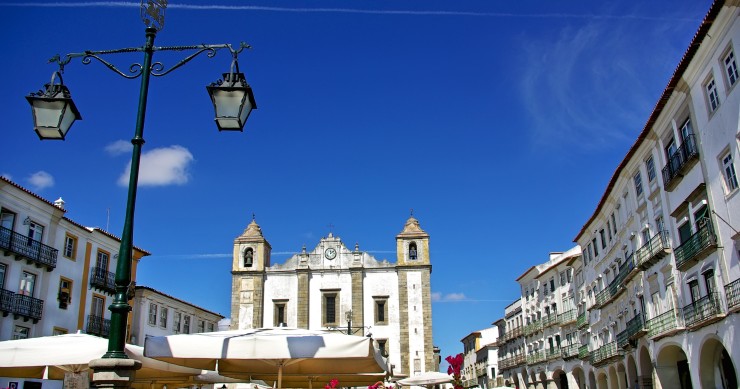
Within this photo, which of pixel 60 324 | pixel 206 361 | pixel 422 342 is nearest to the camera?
pixel 206 361

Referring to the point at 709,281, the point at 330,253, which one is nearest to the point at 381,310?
the point at 330,253

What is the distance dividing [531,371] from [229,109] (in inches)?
1944

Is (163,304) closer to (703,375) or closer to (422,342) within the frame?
(422,342)

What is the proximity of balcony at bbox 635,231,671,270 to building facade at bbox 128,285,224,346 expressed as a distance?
26718 millimetres

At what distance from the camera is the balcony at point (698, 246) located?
17.7 m

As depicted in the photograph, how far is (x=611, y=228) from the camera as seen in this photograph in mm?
30375

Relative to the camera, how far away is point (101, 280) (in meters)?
32.3

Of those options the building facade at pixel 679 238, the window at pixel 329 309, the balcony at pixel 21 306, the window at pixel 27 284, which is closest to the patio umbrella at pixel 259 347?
the building facade at pixel 679 238

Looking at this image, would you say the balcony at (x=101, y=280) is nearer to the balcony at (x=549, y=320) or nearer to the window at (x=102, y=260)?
the window at (x=102, y=260)

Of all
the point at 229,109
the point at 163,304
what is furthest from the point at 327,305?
the point at 229,109

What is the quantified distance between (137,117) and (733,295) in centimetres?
1566

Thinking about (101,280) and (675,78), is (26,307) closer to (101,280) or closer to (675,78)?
(101,280)

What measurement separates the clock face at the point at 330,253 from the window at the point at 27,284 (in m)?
27.3

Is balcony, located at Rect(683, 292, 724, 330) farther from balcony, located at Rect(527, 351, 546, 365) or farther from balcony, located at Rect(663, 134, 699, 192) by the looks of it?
balcony, located at Rect(527, 351, 546, 365)
